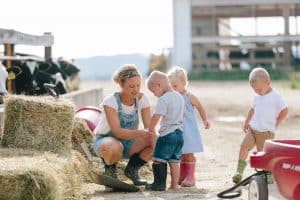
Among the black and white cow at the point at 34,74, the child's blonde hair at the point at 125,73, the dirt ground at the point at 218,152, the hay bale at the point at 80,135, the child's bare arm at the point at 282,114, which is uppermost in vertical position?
the child's blonde hair at the point at 125,73

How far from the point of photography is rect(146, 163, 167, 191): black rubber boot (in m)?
8.18

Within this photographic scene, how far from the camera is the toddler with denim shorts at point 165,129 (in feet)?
27.0

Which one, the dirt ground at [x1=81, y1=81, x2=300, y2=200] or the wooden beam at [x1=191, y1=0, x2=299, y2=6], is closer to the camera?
the dirt ground at [x1=81, y1=81, x2=300, y2=200]

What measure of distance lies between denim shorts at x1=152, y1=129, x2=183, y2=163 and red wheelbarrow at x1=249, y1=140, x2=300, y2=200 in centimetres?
168

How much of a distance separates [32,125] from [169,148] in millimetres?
1324

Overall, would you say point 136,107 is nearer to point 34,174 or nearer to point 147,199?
point 147,199

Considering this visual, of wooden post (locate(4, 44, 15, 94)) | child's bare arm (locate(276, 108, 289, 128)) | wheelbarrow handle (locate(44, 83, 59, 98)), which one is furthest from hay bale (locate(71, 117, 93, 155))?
wooden post (locate(4, 44, 15, 94))

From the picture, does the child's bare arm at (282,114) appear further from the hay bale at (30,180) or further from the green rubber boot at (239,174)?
the hay bale at (30,180)

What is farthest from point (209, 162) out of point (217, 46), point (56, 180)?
point (217, 46)

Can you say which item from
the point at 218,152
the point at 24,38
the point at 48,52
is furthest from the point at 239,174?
the point at 48,52

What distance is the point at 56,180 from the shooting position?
19.9 feet

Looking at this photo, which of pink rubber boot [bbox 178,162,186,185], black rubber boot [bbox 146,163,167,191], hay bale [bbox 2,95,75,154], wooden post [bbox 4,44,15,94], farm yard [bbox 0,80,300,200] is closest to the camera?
farm yard [bbox 0,80,300,200]

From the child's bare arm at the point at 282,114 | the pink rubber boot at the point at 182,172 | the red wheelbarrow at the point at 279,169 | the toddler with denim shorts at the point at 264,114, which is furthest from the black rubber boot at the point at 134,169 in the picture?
the red wheelbarrow at the point at 279,169

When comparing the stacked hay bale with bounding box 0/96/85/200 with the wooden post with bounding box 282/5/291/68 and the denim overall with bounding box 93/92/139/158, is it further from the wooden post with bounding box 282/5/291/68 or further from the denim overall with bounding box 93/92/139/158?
the wooden post with bounding box 282/5/291/68
